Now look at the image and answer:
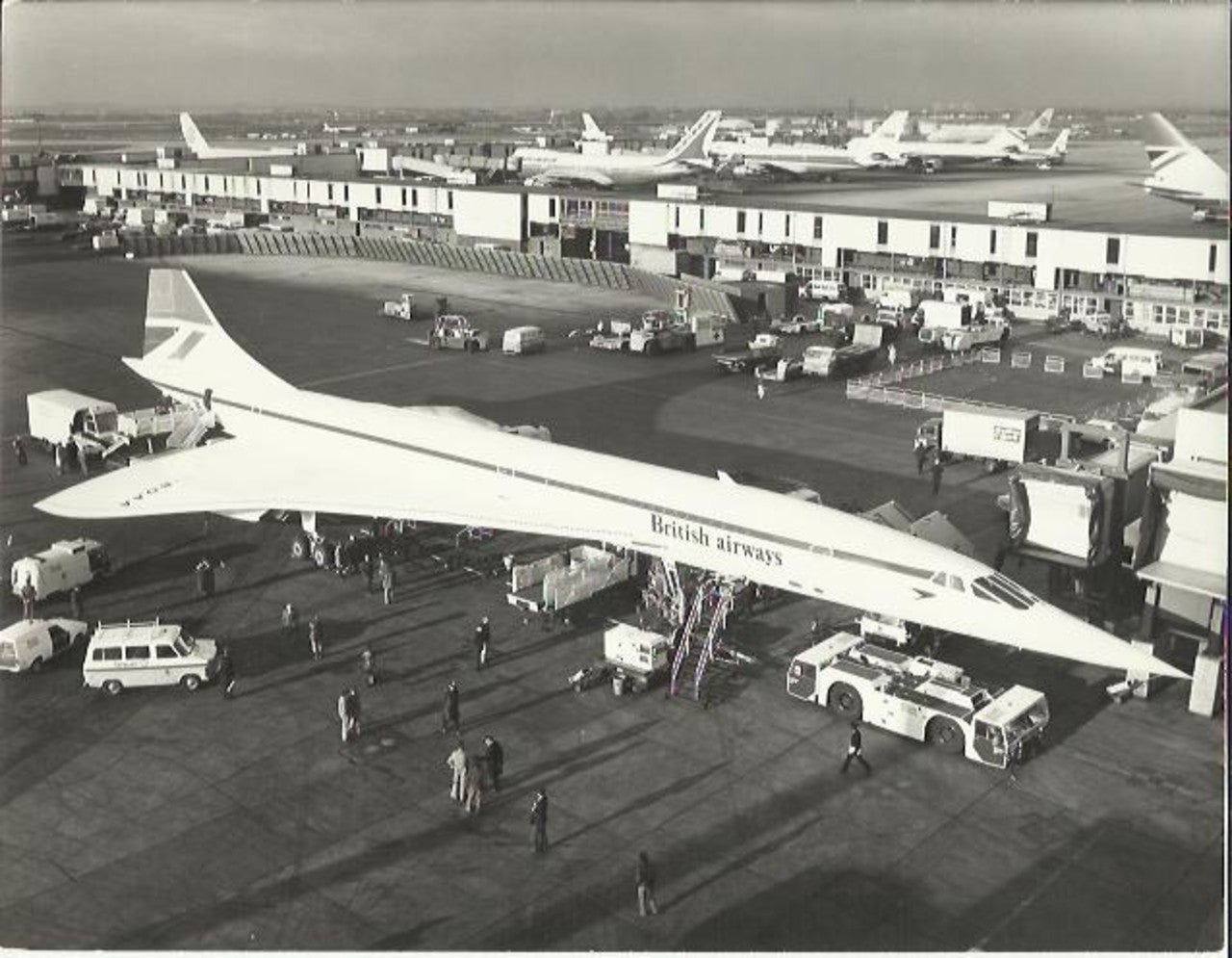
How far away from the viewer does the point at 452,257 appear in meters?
122

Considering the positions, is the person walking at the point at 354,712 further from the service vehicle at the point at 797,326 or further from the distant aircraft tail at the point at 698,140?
the distant aircraft tail at the point at 698,140

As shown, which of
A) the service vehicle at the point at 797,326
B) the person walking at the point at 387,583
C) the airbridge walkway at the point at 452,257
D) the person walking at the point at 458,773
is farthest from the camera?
the airbridge walkway at the point at 452,257

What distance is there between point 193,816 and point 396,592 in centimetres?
1417

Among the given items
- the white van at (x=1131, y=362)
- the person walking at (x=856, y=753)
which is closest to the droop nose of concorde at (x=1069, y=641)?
the person walking at (x=856, y=753)

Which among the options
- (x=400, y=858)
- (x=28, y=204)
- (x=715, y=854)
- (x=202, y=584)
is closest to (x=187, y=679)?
(x=202, y=584)

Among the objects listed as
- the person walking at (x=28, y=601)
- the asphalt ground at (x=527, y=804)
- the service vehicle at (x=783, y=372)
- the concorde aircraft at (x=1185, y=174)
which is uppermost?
the concorde aircraft at (x=1185, y=174)

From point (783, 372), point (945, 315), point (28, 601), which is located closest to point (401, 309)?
point (783, 372)

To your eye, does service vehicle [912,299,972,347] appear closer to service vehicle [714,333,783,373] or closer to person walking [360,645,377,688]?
service vehicle [714,333,783,373]

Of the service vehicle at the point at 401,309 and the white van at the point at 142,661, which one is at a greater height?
the service vehicle at the point at 401,309

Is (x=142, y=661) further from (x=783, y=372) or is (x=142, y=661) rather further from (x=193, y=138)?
(x=193, y=138)

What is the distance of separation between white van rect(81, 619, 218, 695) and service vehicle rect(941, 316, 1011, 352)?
59524mm

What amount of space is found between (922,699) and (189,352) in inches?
1409

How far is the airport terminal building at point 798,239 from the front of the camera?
3418 inches

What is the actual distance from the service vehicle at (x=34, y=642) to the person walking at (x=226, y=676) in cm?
544
